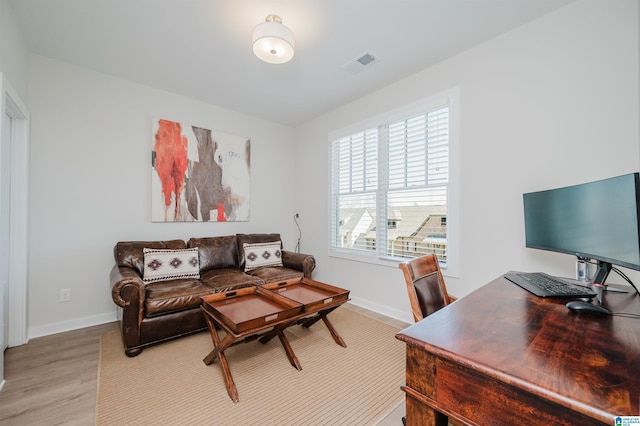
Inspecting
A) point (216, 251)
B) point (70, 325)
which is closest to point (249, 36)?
point (216, 251)

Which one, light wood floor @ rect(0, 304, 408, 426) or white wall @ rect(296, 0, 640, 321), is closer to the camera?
light wood floor @ rect(0, 304, 408, 426)

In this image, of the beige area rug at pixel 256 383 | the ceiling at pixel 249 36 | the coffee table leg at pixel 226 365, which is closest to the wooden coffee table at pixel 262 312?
the coffee table leg at pixel 226 365

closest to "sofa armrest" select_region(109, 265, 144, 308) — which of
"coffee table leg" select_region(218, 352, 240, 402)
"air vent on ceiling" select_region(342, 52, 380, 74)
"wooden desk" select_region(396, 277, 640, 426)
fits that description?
"coffee table leg" select_region(218, 352, 240, 402)

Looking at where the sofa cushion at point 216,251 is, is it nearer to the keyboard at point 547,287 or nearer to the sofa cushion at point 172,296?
the sofa cushion at point 172,296

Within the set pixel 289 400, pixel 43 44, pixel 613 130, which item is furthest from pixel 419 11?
pixel 43 44

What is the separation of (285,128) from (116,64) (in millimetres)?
2374

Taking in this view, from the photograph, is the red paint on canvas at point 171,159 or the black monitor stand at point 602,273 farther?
the red paint on canvas at point 171,159

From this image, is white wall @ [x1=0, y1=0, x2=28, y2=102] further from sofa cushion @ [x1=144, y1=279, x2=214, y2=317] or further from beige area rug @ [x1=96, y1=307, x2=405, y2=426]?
beige area rug @ [x1=96, y1=307, x2=405, y2=426]

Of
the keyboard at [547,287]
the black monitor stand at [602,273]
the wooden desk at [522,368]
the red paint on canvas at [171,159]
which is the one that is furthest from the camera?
the red paint on canvas at [171,159]

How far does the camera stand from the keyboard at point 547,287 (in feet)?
4.03

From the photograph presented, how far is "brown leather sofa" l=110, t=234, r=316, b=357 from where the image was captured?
219cm

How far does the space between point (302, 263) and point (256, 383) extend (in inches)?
66.2

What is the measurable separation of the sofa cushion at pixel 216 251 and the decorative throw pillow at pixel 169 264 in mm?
183

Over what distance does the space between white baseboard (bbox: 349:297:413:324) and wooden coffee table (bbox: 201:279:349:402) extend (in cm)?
92
